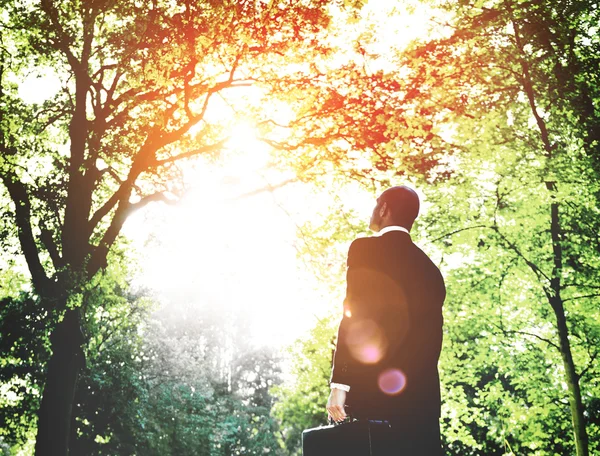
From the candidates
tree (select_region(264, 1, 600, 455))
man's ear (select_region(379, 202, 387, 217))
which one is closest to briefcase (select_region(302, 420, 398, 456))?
man's ear (select_region(379, 202, 387, 217))

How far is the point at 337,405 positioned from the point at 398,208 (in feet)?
4.36

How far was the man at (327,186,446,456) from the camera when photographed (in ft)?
8.83

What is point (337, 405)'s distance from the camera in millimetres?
2721

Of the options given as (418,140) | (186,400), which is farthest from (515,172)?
(186,400)

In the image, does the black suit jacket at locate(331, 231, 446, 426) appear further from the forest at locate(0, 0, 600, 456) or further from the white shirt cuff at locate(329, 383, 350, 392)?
the forest at locate(0, 0, 600, 456)

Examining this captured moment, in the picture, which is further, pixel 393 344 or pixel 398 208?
pixel 398 208

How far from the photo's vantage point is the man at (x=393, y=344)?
8.83ft

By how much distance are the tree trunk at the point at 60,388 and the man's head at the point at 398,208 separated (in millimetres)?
10043

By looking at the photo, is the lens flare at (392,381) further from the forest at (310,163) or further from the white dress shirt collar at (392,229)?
the forest at (310,163)

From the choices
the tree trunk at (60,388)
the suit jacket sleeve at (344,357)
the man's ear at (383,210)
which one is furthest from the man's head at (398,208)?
the tree trunk at (60,388)

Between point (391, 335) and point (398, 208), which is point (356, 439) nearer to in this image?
point (391, 335)

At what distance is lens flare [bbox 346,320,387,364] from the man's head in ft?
2.26

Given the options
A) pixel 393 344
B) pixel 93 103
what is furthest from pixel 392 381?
pixel 93 103

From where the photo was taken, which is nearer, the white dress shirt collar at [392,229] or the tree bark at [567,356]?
the white dress shirt collar at [392,229]
